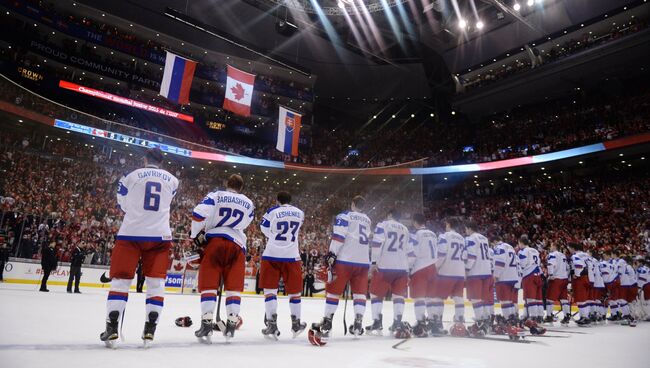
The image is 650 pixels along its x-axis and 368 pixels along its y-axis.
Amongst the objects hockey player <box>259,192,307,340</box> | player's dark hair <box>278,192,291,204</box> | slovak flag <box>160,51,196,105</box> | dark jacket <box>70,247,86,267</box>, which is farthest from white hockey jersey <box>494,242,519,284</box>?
slovak flag <box>160,51,196,105</box>

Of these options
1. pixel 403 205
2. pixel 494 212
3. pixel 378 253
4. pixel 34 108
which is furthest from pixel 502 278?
pixel 494 212

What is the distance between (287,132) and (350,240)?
14629mm

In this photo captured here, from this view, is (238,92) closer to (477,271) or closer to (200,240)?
(477,271)

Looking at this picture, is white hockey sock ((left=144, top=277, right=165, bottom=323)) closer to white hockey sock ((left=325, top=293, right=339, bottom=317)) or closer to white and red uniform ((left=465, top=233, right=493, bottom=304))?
white hockey sock ((left=325, top=293, right=339, bottom=317))

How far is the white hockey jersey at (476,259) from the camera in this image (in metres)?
7.73

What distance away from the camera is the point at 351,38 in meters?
30.4

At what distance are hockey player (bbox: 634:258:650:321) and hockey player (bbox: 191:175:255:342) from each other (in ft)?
43.9

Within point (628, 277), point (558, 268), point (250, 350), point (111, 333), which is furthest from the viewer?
point (628, 277)

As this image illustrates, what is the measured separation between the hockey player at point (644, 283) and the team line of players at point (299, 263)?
596 centimetres

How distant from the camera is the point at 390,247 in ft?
23.1

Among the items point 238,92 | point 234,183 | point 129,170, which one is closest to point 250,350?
point 234,183

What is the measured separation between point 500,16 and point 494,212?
536 inches

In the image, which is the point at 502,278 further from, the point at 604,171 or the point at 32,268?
the point at 604,171

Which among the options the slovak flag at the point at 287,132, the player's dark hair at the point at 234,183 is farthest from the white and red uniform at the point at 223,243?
the slovak flag at the point at 287,132
